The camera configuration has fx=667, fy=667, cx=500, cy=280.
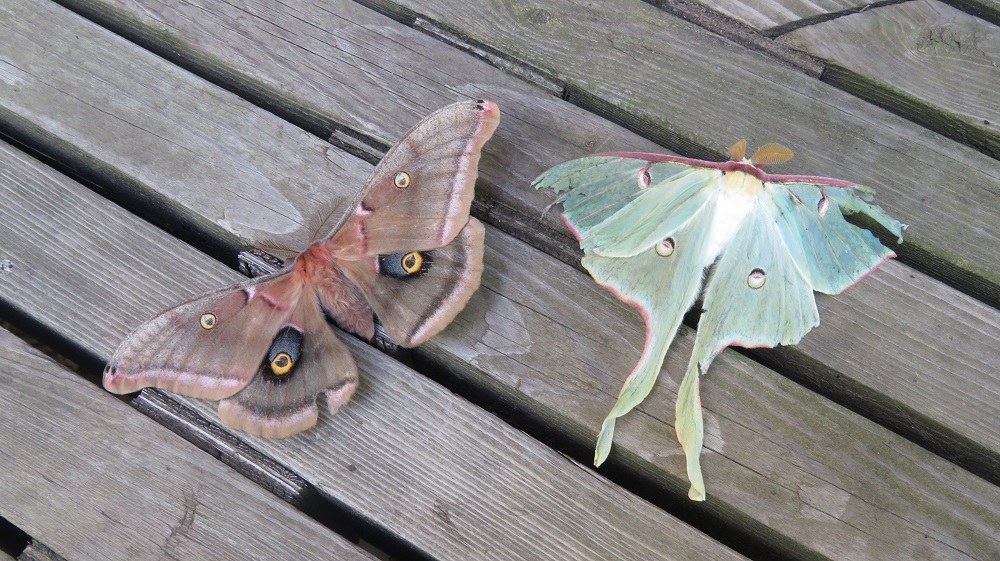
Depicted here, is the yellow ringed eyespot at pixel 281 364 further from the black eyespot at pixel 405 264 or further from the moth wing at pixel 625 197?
the moth wing at pixel 625 197

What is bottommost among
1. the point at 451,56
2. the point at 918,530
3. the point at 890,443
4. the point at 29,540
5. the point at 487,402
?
the point at 29,540

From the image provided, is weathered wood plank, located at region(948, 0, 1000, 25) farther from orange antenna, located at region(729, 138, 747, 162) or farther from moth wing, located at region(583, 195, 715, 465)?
moth wing, located at region(583, 195, 715, 465)

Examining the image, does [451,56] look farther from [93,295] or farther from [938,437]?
[938,437]

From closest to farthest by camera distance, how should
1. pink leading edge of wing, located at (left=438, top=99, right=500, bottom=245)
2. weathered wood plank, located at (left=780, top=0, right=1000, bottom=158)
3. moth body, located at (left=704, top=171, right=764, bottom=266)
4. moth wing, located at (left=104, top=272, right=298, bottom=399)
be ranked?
moth wing, located at (left=104, top=272, right=298, bottom=399) < pink leading edge of wing, located at (left=438, top=99, right=500, bottom=245) < moth body, located at (left=704, top=171, right=764, bottom=266) < weathered wood plank, located at (left=780, top=0, right=1000, bottom=158)

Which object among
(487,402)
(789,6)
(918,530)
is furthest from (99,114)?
(918,530)

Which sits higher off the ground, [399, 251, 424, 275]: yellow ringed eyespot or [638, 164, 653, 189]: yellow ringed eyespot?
[638, 164, 653, 189]: yellow ringed eyespot

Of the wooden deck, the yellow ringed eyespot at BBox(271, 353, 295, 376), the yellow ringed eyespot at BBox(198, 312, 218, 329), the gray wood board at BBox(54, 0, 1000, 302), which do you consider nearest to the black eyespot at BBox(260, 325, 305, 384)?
the yellow ringed eyespot at BBox(271, 353, 295, 376)

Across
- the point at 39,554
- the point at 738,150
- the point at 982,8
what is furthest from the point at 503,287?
the point at 982,8
